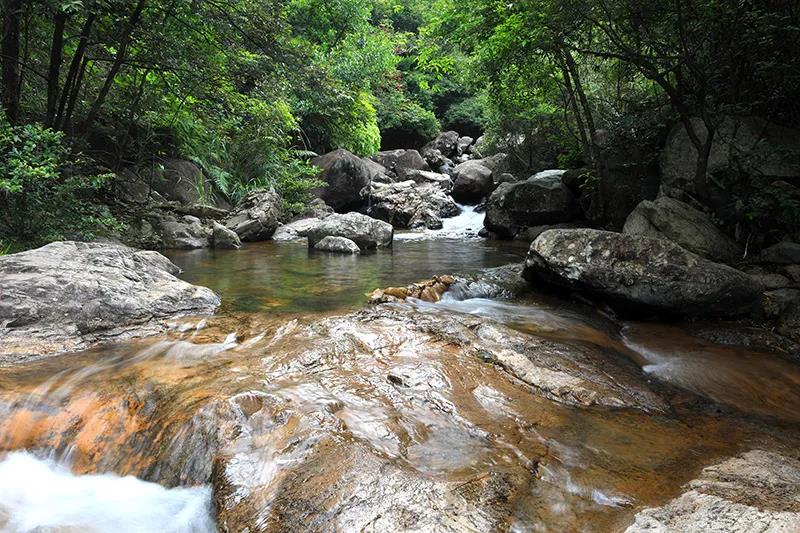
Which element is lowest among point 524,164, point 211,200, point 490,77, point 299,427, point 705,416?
point 705,416

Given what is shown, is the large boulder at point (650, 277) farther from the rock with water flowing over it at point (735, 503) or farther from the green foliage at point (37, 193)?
the green foliage at point (37, 193)

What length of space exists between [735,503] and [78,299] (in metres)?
4.71

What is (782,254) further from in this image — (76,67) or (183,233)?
(183,233)

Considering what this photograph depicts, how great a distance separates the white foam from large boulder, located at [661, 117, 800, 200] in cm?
753

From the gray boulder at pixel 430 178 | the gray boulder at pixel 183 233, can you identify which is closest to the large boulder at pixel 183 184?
the gray boulder at pixel 183 233

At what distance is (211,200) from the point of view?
39.9 ft

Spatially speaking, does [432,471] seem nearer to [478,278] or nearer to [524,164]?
[478,278]

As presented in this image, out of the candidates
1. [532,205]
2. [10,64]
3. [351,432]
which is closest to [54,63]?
[10,64]

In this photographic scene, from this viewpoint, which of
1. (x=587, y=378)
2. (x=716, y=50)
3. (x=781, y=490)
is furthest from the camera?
(x=716, y=50)

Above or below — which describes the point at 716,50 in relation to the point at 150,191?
above

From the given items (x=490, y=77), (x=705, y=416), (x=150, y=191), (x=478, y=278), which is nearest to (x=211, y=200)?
(x=150, y=191)

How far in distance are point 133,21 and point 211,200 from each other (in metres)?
6.06

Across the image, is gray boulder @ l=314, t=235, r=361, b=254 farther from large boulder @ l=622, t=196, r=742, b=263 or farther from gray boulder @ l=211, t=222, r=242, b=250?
large boulder @ l=622, t=196, r=742, b=263

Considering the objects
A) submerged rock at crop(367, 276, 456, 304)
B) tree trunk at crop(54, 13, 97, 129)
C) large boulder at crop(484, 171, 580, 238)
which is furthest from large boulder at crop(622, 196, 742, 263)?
tree trunk at crop(54, 13, 97, 129)
